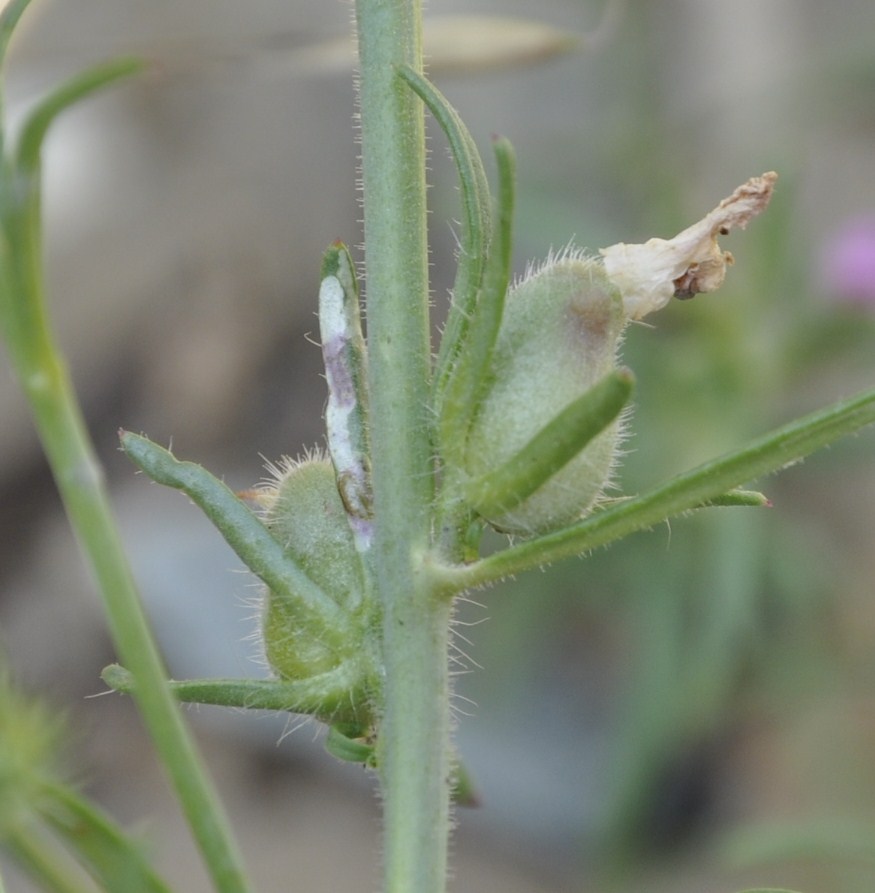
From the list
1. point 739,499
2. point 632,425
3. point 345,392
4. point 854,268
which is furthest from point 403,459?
point 854,268

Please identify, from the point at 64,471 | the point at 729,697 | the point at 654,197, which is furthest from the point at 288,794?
the point at 64,471

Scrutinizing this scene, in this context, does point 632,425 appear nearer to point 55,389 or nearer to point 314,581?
point 314,581

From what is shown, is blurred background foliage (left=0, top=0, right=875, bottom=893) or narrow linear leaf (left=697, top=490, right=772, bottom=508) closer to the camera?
narrow linear leaf (left=697, top=490, right=772, bottom=508)

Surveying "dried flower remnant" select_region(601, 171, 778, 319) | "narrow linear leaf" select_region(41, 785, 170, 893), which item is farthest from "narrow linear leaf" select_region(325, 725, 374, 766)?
"dried flower remnant" select_region(601, 171, 778, 319)

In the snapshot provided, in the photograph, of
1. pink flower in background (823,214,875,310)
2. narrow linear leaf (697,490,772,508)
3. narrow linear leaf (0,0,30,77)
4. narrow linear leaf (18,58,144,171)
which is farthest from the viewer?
pink flower in background (823,214,875,310)

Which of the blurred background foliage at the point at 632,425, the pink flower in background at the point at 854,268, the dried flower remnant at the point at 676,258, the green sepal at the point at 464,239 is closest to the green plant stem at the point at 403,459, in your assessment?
the green sepal at the point at 464,239

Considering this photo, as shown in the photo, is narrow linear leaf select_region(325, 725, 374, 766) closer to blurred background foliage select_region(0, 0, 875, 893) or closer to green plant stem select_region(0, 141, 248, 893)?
green plant stem select_region(0, 141, 248, 893)

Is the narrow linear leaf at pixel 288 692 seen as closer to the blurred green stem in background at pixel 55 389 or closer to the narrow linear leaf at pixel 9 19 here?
the blurred green stem in background at pixel 55 389
